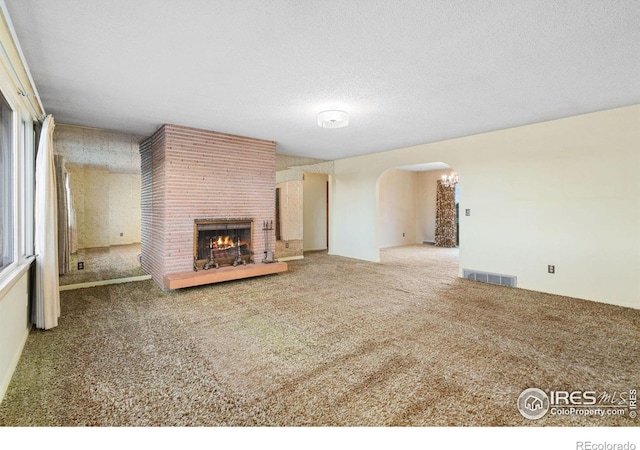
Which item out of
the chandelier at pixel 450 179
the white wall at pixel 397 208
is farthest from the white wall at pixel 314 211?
the chandelier at pixel 450 179

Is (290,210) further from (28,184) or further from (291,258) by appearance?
(28,184)

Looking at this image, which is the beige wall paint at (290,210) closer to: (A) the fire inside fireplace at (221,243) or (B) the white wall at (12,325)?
(A) the fire inside fireplace at (221,243)

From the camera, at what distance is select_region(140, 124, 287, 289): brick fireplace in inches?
183

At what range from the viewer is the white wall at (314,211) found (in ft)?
29.2

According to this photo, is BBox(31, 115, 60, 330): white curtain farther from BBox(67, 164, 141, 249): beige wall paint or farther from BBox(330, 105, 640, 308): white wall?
BBox(330, 105, 640, 308): white wall

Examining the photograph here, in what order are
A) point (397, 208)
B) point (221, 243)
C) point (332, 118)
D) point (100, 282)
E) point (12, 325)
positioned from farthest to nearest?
1. point (397, 208)
2. point (221, 243)
3. point (100, 282)
4. point (332, 118)
5. point (12, 325)

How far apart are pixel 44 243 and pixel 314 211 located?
6.59 metres

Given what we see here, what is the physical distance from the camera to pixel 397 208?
34.0ft

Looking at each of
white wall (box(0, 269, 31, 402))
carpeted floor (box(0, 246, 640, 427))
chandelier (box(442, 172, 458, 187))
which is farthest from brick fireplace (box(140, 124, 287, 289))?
chandelier (box(442, 172, 458, 187))

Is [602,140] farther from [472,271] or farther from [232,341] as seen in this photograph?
[232,341]

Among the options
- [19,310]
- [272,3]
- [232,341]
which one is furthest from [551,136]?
[19,310]

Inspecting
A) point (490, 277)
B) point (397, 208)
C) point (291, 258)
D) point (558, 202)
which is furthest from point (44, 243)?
point (397, 208)

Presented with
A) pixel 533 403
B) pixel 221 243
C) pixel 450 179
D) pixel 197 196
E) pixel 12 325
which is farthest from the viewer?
pixel 450 179

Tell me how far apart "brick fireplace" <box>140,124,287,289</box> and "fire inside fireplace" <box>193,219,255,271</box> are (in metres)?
0.02
